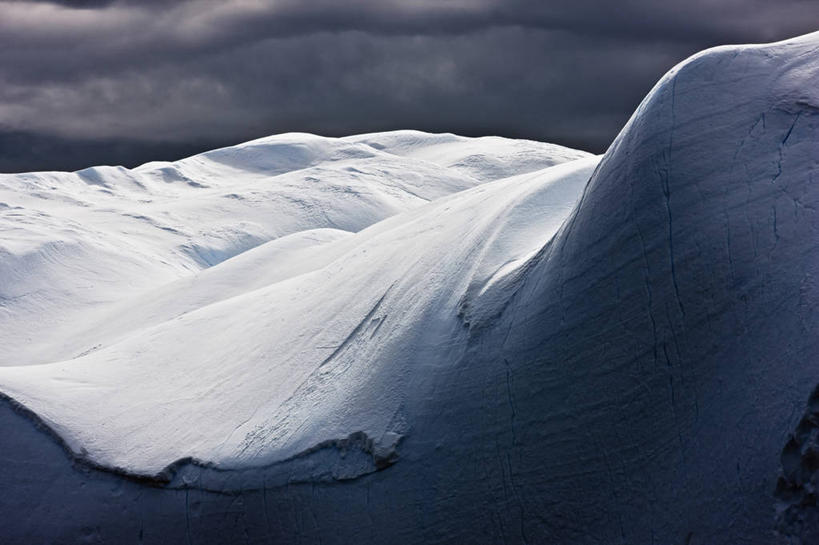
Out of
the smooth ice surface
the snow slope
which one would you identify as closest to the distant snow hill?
the smooth ice surface

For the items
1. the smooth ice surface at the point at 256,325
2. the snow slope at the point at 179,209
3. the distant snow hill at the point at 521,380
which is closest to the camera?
the distant snow hill at the point at 521,380

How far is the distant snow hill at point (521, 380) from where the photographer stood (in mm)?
3396

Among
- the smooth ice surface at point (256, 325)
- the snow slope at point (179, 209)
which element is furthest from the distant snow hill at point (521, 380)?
the snow slope at point (179, 209)

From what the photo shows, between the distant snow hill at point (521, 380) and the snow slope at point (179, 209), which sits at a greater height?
the distant snow hill at point (521, 380)

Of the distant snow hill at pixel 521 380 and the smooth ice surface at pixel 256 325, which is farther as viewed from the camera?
the smooth ice surface at pixel 256 325

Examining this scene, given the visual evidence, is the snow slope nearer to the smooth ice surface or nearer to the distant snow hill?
the smooth ice surface

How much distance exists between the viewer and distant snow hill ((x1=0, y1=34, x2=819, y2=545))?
3.40m

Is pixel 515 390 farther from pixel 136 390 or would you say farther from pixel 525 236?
pixel 136 390

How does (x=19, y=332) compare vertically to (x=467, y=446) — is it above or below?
below

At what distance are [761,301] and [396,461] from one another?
1766 mm

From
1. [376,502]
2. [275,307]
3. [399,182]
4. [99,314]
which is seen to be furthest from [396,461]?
[399,182]

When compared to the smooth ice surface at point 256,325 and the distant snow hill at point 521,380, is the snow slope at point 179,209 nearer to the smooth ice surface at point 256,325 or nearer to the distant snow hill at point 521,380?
the smooth ice surface at point 256,325

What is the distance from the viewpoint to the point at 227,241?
1366 centimetres

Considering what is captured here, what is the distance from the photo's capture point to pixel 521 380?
13.1 ft
